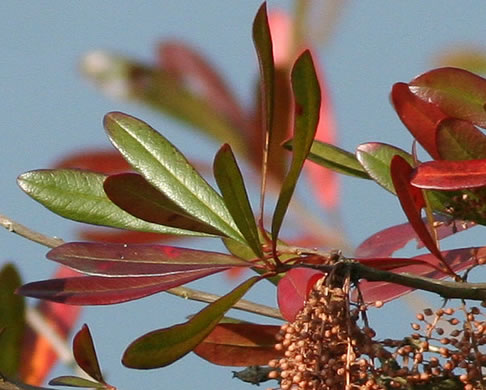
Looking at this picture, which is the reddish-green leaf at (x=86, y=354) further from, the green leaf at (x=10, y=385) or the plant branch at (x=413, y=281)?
the plant branch at (x=413, y=281)

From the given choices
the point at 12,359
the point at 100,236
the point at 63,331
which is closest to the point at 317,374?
the point at 12,359

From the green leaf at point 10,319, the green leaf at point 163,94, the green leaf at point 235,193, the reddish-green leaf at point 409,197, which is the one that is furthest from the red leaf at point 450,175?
the green leaf at point 163,94

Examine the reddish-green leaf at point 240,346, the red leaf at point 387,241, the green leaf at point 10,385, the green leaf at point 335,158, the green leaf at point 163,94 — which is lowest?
the green leaf at point 10,385

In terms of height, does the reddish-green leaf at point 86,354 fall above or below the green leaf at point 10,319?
below

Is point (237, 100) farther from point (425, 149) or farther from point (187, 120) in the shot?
point (425, 149)

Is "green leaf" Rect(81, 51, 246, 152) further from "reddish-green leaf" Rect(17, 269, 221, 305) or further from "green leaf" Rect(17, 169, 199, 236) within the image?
"reddish-green leaf" Rect(17, 269, 221, 305)

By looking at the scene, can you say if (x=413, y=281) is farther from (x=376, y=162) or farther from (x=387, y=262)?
(x=376, y=162)

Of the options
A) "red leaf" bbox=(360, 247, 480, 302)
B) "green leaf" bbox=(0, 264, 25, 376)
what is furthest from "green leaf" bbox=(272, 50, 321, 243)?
"green leaf" bbox=(0, 264, 25, 376)
